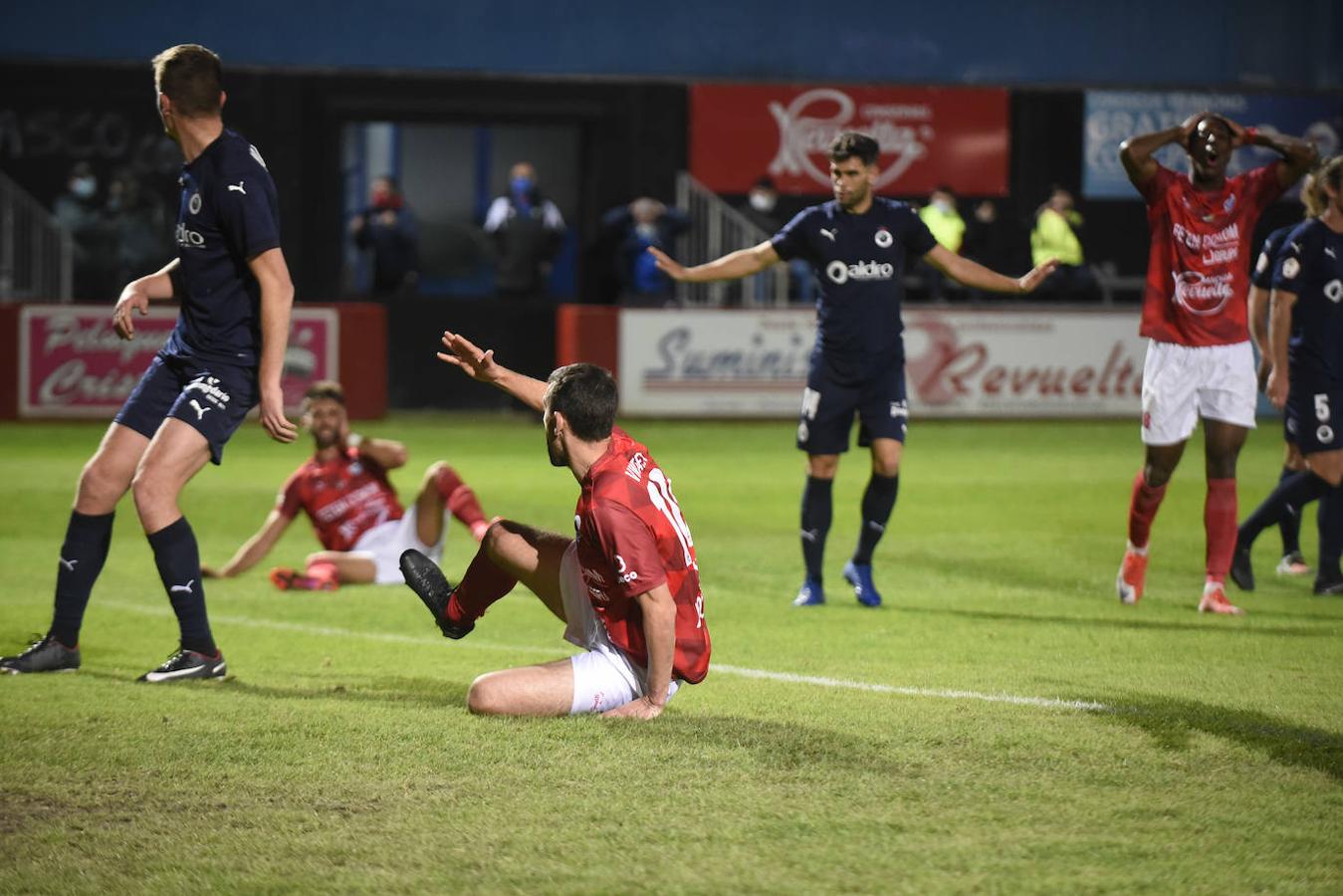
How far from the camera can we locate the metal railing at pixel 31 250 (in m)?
23.8

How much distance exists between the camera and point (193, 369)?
659 cm

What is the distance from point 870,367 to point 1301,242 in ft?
7.75

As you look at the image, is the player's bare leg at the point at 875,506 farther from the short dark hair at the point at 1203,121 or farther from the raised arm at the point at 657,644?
the raised arm at the point at 657,644

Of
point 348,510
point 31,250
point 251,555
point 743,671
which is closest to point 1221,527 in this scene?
point 743,671

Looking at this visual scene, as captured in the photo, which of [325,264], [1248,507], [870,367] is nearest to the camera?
[870,367]

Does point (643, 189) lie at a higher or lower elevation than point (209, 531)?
higher

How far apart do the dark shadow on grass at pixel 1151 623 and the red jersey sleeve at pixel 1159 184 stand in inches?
78.2

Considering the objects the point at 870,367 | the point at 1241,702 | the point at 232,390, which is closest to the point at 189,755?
Result: the point at 232,390

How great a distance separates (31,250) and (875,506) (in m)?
17.9

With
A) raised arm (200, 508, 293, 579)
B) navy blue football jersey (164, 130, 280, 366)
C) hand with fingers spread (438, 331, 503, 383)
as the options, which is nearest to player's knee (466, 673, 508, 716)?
hand with fingers spread (438, 331, 503, 383)

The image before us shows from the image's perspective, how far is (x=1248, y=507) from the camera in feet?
42.3

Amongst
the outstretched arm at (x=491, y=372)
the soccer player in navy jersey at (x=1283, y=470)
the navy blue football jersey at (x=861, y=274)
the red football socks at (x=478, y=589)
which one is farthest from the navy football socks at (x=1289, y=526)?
the red football socks at (x=478, y=589)

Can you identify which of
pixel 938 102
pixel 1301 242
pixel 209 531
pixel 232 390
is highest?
pixel 938 102

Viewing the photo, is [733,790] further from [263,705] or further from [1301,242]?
[1301,242]
